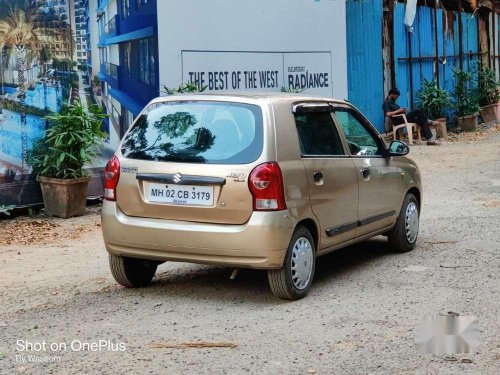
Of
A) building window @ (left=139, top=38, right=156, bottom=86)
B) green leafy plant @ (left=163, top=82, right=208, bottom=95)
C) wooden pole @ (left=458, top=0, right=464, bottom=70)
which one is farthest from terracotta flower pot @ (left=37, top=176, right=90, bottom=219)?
wooden pole @ (left=458, top=0, right=464, bottom=70)

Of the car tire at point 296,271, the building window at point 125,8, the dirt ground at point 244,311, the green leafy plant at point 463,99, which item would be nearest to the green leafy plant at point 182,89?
the building window at point 125,8

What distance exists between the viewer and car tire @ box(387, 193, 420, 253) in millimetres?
8492

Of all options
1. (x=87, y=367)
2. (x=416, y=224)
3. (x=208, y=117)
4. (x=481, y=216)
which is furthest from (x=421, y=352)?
(x=481, y=216)

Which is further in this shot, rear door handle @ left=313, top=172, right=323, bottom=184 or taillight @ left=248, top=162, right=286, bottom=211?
rear door handle @ left=313, top=172, right=323, bottom=184

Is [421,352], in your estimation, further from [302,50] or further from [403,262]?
[302,50]

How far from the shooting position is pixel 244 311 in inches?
253

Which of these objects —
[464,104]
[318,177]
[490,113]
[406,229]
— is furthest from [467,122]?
[318,177]

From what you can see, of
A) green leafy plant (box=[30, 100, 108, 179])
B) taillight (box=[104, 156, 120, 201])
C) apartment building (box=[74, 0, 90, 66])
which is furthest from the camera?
apartment building (box=[74, 0, 90, 66])

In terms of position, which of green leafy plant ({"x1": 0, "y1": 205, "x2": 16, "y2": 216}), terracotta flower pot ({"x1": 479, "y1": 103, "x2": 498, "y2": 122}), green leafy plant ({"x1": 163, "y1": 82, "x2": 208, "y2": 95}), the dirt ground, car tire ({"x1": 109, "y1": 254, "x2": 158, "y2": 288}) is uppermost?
green leafy plant ({"x1": 163, "y1": 82, "x2": 208, "y2": 95})

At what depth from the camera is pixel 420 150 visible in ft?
61.0

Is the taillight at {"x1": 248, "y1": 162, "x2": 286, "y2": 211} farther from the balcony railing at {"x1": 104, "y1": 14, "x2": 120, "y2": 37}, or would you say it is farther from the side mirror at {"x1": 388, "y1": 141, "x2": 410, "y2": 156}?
the balcony railing at {"x1": 104, "y1": 14, "x2": 120, "y2": 37}

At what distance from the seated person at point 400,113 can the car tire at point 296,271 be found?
1257 cm

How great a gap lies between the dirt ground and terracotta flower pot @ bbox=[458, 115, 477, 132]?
14.1 meters

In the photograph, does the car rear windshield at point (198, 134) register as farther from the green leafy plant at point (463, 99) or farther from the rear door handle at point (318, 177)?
the green leafy plant at point (463, 99)
